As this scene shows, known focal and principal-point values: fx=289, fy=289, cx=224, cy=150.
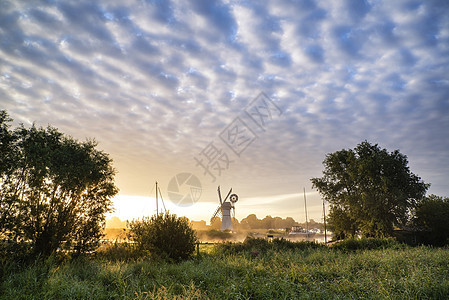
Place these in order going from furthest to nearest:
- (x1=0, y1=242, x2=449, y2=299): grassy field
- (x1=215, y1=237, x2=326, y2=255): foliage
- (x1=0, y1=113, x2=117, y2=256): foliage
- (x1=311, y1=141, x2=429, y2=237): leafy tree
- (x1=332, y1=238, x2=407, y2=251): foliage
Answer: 1. (x1=311, y1=141, x2=429, y2=237): leafy tree
2. (x1=332, y1=238, x2=407, y2=251): foliage
3. (x1=215, y1=237, x2=326, y2=255): foliage
4. (x1=0, y1=113, x2=117, y2=256): foliage
5. (x1=0, y1=242, x2=449, y2=299): grassy field

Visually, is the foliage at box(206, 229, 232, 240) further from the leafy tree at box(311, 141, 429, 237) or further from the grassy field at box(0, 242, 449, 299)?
the grassy field at box(0, 242, 449, 299)

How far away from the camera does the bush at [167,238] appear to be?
17094mm

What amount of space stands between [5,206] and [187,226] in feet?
31.2

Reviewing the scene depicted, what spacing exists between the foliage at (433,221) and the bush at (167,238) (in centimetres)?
3411

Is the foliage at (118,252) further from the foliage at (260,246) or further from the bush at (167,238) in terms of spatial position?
the foliage at (260,246)

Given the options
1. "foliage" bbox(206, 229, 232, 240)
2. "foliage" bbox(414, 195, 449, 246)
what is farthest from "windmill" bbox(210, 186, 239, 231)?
"foliage" bbox(414, 195, 449, 246)

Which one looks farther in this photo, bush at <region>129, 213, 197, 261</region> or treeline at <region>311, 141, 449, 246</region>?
treeline at <region>311, 141, 449, 246</region>

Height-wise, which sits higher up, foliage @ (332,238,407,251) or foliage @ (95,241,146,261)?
foliage @ (95,241,146,261)

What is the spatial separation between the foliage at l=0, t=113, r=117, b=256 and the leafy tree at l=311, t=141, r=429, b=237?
30.7 metres

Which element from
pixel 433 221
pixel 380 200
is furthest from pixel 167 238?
pixel 433 221

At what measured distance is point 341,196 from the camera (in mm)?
40000

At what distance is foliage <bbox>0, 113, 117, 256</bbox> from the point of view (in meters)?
13.8

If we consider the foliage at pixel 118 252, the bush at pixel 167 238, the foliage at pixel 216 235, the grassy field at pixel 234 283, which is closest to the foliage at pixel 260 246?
the bush at pixel 167 238

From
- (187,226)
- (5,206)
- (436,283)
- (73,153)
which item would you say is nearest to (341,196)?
(187,226)
